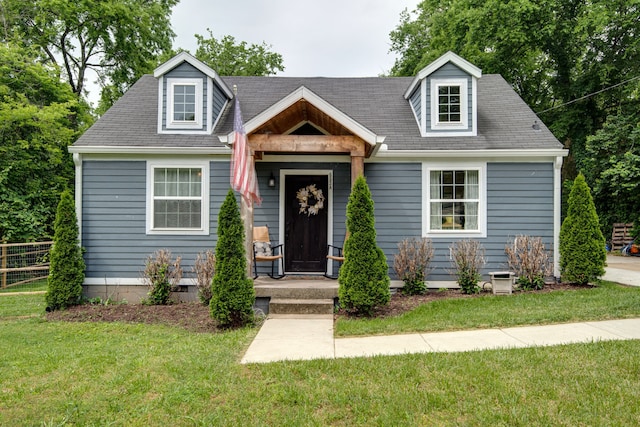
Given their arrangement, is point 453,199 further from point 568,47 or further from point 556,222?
point 568,47

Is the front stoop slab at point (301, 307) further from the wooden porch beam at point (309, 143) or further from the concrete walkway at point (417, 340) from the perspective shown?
the wooden porch beam at point (309, 143)

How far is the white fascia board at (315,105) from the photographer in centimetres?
600

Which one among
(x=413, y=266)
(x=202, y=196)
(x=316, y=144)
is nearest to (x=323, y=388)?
(x=316, y=144)

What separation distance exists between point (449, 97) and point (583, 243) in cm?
372

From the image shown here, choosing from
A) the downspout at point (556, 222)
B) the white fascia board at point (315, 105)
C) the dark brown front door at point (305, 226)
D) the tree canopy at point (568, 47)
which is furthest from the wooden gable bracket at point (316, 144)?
the tree canopy at point (568, 47)

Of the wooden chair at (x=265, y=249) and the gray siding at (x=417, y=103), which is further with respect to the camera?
the gray siding at (x=417, y=103)

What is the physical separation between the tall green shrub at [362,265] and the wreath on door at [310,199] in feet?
7.07

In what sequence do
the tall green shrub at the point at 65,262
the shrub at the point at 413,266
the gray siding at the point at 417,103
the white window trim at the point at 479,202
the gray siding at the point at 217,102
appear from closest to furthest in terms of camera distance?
the tall green shrub at the point at 65,262
the shrub at the point at 413,266
the white window trim at the point at 479,202
the gray siding at the point at 217,102
the gray siding at the point at 417,103

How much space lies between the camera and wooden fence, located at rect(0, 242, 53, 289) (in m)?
9.59

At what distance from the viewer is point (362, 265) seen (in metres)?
5.45

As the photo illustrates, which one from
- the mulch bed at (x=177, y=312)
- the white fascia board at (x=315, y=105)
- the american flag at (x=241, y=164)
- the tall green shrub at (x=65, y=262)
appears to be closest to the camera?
the american flag at (x=241, y=164)

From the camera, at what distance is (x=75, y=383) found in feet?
11.3

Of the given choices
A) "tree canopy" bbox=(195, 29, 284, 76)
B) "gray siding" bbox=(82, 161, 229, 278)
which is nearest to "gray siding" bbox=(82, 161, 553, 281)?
"gray siding" bbox=(82, 161, 229, 278)

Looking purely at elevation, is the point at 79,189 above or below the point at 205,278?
above
